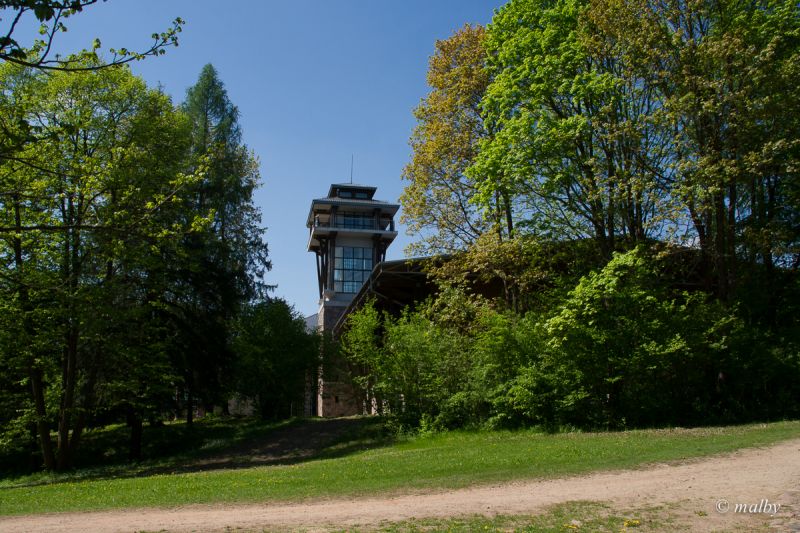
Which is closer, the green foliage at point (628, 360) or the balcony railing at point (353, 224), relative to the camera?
the green foliage at point (628, 360)

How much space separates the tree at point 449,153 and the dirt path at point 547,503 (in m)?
14.4

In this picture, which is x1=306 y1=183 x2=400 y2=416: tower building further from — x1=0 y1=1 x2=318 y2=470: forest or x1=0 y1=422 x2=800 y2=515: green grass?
x1=0 y1=422 x2=800 y2=515: green grass

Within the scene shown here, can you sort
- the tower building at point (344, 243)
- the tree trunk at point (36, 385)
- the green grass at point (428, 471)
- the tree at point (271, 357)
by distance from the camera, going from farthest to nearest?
the tower building at point (344, 243) → the tree at point (271, 357) → the tree trunk at point (36, 385) → the green grass at point (428, 471)

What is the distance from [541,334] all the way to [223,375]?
17.8 metres

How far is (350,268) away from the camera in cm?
5047

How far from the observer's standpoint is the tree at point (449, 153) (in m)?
24.4

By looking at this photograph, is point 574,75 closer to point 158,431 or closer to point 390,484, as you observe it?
point 390,484

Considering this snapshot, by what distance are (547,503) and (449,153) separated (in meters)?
17.1

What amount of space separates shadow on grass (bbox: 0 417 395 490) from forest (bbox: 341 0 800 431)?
3621 mm

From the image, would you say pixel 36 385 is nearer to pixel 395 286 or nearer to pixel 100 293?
pixel 100 293

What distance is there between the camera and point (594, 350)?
61.4ft

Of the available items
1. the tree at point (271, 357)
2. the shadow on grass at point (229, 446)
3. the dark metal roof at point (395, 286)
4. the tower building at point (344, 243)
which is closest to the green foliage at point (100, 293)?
the shadow on grass at point (229, 446)

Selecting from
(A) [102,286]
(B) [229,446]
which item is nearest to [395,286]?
(B) [229,446]

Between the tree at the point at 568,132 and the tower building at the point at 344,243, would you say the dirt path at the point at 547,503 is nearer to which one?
the tree at the point at 568,132
